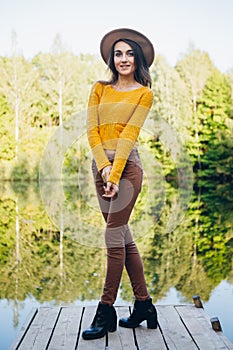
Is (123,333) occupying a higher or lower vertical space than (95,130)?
lower

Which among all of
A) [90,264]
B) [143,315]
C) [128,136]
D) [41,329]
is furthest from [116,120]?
[90,264]

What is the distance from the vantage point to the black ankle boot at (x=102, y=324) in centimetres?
264

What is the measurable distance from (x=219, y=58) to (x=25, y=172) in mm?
10126

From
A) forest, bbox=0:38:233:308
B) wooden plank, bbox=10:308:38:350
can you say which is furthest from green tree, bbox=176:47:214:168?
wooden plank, bbox=10:308:38:350

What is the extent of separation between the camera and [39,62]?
79.2 feet

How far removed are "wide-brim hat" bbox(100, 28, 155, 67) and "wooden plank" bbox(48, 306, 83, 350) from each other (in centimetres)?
145

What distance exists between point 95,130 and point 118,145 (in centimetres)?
15

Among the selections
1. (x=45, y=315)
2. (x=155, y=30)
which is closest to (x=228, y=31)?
(x=155, y=30)

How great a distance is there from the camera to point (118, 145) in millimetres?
2605

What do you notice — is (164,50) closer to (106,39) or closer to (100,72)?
(100,72)

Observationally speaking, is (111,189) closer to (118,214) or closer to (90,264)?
(118,214)

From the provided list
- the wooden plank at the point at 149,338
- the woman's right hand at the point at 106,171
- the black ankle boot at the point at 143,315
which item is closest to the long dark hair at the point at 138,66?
the woman's right hand at the point at 106,171

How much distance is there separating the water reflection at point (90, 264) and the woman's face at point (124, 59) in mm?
1480

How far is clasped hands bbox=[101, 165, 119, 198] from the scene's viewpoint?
101 inches
